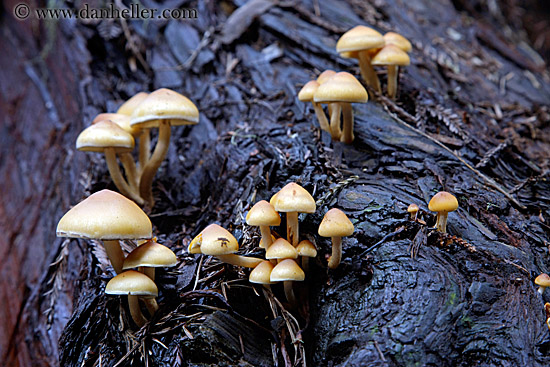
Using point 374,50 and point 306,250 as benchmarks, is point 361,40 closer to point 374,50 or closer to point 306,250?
point 374,50

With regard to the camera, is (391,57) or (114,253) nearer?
(114,253)

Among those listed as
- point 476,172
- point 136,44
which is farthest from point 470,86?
point 136,44

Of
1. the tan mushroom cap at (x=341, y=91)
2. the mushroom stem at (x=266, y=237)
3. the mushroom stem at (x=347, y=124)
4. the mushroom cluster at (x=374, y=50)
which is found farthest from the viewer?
the mushroom cluster at (x=374, y=50)

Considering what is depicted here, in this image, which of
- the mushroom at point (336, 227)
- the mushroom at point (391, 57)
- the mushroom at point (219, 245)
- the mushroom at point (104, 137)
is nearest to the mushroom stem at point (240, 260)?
the mushroom at point (219, 245)

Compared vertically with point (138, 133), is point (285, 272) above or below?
below

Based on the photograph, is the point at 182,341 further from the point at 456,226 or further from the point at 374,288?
the point at 456,226

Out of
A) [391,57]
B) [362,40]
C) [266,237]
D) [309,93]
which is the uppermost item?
[362,40]

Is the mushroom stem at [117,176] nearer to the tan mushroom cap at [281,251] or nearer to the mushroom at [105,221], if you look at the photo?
the mushroom at [105,221]

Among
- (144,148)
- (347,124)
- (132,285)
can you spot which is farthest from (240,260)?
(144,148)
